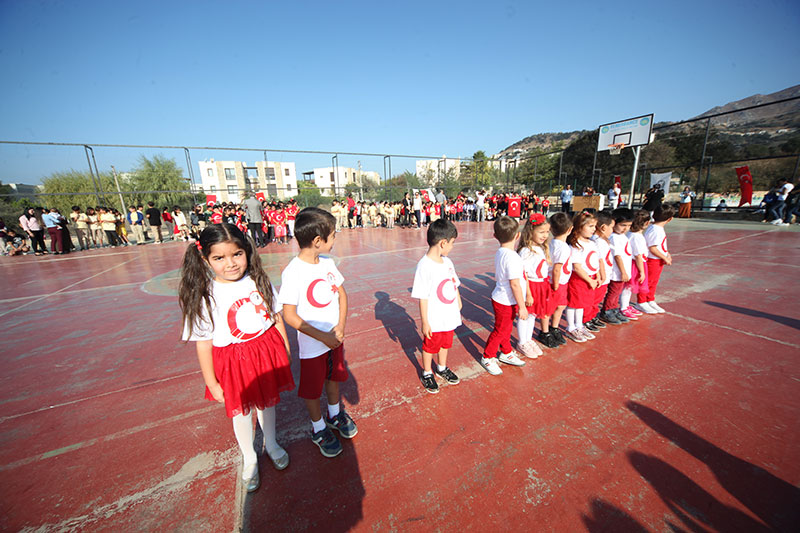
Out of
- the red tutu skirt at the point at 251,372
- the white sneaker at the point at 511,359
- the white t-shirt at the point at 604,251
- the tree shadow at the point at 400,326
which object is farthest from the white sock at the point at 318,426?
the white t-shirt at the point at 604,251

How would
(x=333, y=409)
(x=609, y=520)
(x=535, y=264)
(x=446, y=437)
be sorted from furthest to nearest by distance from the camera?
1. (x=535, y=264)
2. (x=333, y=409)
3. (x=446, y=437)
4. (x=609, y=520)

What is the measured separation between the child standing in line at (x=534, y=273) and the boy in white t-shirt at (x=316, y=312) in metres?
1.74

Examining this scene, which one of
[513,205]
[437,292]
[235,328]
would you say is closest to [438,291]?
[437,292]

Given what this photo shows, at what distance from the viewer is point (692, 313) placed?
146 inches

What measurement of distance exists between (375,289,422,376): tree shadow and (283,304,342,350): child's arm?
1.15 meters

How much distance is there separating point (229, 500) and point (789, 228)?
632 inches

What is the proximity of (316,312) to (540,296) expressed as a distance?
2125 millimetres

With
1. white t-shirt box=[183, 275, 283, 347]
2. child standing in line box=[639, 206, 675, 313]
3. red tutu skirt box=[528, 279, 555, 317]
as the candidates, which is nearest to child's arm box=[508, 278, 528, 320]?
red tutu skirt box=[528, 279, 555, 317]

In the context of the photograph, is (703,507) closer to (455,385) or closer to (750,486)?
(750,486)

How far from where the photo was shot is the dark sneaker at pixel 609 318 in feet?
11.8

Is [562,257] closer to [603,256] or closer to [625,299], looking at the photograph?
[603,256]

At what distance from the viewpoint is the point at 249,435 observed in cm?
175

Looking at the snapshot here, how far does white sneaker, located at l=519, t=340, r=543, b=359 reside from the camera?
9.49 ft

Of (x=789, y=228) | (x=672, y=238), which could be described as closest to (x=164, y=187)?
(x=672, y=238)
